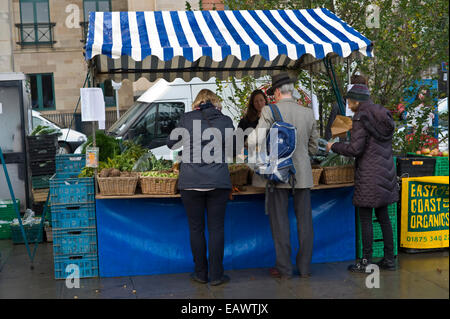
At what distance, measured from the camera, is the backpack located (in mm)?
5293

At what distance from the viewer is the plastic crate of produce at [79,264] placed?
5.70 m

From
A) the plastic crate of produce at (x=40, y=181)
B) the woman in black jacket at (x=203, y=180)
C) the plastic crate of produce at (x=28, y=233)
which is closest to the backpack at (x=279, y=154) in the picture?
the woman in black jacket at (x=203, y=180)

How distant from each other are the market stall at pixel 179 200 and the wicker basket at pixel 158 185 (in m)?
0.02

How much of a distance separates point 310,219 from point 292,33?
83.0 inches

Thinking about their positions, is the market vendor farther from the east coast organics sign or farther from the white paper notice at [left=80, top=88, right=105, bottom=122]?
the white paper notice at [left=80, top=88, right=105, bottom=122]

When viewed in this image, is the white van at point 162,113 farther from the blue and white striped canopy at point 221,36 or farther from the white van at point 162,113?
the blue and white striped canopy at point 221,36

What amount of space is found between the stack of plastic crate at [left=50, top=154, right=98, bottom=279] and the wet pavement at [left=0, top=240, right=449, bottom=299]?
8.2 inches

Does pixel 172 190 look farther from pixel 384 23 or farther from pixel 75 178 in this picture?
pixel 384 23

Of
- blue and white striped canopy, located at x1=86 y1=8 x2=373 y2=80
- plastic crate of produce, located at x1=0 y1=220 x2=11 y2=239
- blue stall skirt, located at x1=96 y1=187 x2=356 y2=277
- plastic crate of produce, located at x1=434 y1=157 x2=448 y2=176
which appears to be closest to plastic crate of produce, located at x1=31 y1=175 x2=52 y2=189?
plastic crate of produce, located at x1=0 y1=220 x2=11 y2=239

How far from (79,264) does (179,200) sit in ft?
3.98

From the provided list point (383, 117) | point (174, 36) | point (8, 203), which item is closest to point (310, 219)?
point (383, 117)

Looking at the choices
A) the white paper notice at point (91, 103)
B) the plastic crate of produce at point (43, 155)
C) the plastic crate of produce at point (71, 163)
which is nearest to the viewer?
the white paper notice at point (91, 103)

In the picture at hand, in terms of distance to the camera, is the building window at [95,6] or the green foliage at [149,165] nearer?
the green foliage at [149,165]

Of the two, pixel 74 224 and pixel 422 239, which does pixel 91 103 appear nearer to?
pixel 74 224
